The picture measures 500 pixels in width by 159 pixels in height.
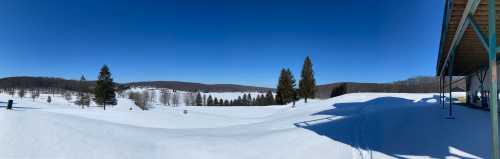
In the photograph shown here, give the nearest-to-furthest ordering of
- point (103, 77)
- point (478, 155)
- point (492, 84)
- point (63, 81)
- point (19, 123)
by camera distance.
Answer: point (492, 84)
point (478, 155)
point (19, 123)
point (103, 77)
point (63, 81)

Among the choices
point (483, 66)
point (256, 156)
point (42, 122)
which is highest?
point (483, 66)

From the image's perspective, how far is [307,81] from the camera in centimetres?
4553

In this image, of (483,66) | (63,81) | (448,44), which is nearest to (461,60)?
(483,66)

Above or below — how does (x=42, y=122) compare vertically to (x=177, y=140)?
above

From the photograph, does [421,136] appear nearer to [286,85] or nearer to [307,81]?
[307,81]

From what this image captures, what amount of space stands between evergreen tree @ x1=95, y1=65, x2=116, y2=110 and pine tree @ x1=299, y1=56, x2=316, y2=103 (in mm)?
26180

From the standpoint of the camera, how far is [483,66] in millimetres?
16062

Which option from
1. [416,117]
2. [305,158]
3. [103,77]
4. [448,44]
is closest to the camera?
[305,158]

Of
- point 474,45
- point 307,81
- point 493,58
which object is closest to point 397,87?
point 307,81

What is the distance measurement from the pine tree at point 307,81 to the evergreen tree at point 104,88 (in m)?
26.2

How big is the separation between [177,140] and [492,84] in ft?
27.6

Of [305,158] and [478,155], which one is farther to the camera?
[305,158]

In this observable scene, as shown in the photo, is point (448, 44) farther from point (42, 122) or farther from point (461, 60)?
point (42, 122)

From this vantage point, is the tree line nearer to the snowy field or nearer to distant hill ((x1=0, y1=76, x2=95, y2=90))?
the snowy field
